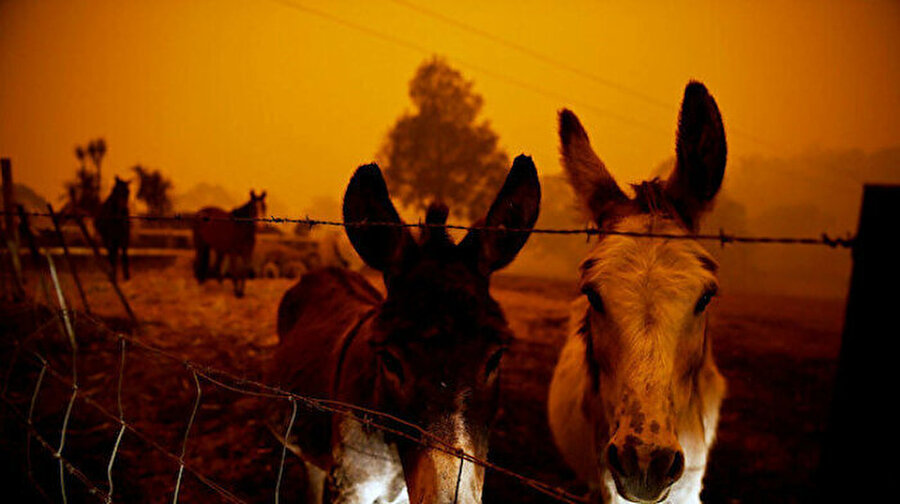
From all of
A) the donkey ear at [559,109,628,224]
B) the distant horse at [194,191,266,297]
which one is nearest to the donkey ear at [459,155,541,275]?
the donkey ear at [559,109,628,224]

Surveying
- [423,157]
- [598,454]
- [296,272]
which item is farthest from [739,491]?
[423,157]

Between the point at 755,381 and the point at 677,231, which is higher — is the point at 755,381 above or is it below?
below

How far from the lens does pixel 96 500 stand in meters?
3.54

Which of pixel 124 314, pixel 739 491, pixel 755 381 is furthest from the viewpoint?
pixel 124 314

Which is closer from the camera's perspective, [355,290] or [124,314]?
[355,290]

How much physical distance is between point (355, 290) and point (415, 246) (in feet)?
6.44

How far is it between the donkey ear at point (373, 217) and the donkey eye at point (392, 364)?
0.38 meters

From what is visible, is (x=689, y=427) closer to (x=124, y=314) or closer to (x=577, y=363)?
(x=577, y=363)

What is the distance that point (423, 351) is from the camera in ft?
5.13

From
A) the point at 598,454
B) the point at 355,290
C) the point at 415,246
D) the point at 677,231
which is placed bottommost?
the point at 598,454

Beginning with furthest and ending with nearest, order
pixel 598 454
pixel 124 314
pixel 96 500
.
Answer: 1. pixel 124 314
2. pixel 96 500
3. pixel 598 454

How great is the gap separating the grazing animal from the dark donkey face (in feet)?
1.57

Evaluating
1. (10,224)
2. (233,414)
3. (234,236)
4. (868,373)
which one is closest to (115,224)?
(234,236)

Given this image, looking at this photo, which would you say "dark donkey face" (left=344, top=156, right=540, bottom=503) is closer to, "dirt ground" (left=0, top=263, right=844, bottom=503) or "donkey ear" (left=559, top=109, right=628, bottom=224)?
"donkey ear" (left=559, top=109, right=628, bottom=224)
